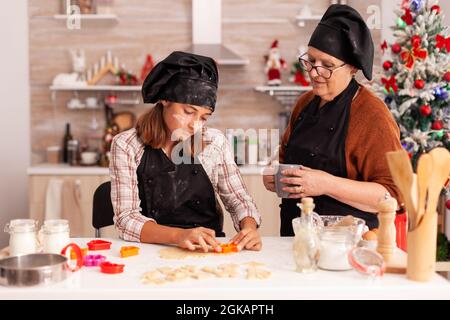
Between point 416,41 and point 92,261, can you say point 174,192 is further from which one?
point 416,41

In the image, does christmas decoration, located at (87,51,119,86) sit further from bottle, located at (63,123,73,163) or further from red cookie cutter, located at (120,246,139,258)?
red cookie cutter, located at (120,246,139,258)

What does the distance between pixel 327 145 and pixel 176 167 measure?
60cm

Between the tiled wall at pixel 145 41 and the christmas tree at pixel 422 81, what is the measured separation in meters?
0.96

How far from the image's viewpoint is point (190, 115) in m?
2.27

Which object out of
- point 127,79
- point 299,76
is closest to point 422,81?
point 299,76

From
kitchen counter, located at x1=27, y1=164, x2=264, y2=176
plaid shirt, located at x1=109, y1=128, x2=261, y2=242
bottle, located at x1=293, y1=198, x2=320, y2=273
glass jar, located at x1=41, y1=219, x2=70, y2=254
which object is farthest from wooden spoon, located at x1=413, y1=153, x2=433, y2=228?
kitchen counter, located at x1=27, y1=164, x2=264, y2=176

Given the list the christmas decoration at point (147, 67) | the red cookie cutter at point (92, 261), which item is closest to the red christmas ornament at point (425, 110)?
the christmas decoration at point (147, 67)

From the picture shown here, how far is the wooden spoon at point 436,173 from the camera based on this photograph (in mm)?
1630

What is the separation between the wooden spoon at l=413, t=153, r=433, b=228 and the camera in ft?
5.31

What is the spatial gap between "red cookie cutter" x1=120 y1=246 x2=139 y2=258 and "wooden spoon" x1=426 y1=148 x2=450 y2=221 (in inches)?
35.1

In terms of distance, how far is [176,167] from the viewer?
2.40 metres

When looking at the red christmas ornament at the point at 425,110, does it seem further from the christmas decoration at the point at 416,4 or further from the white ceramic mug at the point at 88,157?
the white ceramic mug at the point at 88,157

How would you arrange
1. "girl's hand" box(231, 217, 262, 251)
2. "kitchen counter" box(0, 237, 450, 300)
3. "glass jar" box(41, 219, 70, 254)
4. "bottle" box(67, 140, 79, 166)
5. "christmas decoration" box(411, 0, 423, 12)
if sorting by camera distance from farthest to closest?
1. "bottle" box(67, 140, 79, 166)
2. "christmas decoration" box(411, 0, 423, 12)
3. "girl's hand" box(231, 217, 262, 251)
4. "glass jar" box(41, 219, 70, 254)
5. "kitchen counter" box(0, 237, 450, 300)

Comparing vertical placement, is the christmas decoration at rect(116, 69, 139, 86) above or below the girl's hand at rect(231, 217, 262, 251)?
above
